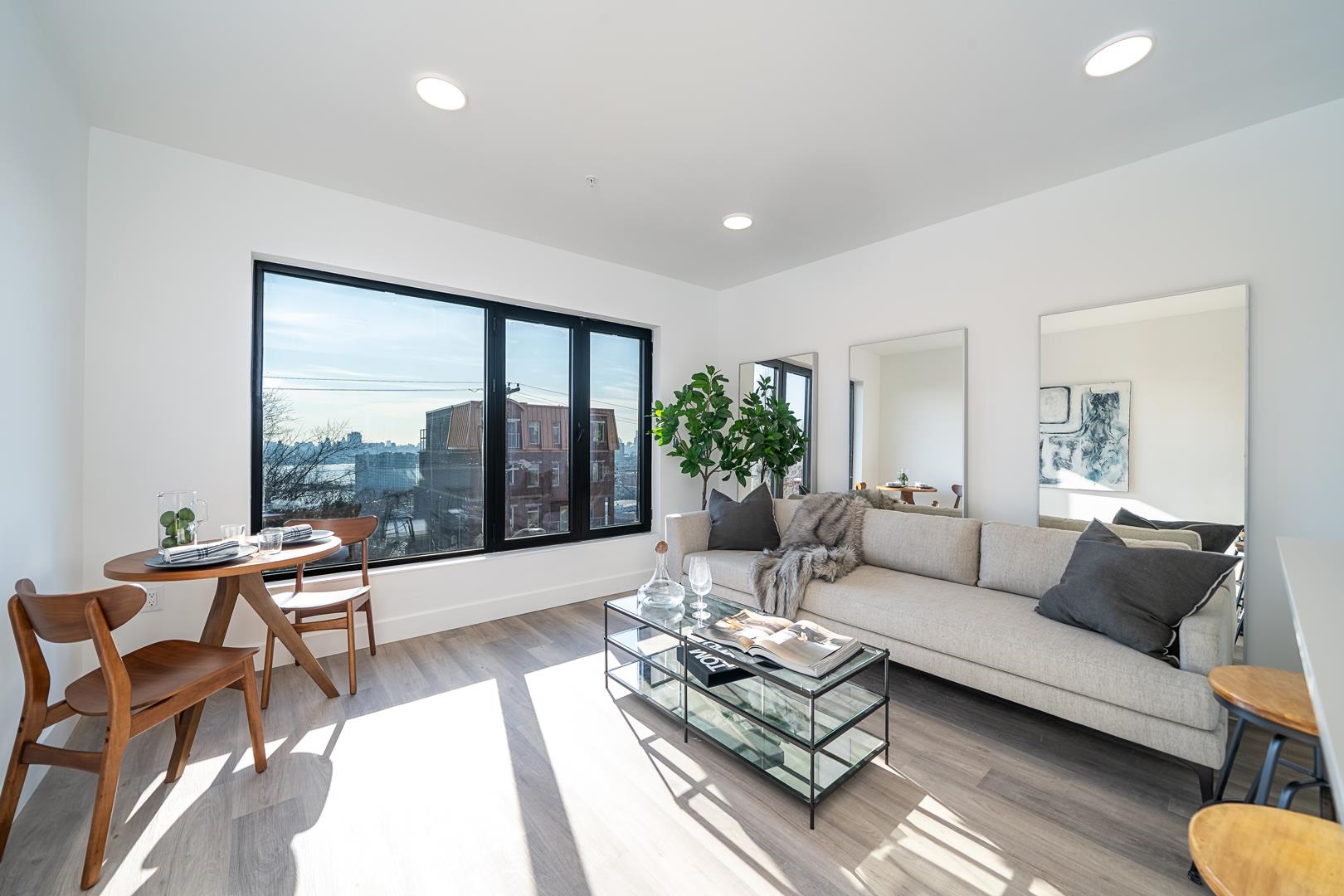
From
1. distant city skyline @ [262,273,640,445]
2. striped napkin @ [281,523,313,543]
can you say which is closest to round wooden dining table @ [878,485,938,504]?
distant city skyline @ [262,273,640,445]

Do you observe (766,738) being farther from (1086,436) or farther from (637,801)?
(1086,436)

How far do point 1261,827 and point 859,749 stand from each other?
48.7 inches

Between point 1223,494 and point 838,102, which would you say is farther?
point 1223,494

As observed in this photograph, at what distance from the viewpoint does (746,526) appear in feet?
11.9

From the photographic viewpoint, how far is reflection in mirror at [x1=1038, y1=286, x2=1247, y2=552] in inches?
93.5

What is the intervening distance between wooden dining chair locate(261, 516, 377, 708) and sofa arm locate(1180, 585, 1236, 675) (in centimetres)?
336

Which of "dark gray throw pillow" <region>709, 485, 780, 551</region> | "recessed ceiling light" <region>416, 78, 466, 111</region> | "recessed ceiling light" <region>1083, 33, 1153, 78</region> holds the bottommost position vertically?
"dark gray throw pillow" <region>709, 485, 780, 551</region>

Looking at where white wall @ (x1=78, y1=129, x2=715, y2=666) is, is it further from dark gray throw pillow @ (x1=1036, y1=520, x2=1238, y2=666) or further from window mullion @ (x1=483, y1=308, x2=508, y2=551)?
dark gray throw pillow @ (x1=1036, y1=520, x2=1238, y2=666)

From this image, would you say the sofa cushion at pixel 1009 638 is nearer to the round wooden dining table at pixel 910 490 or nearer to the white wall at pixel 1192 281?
the round wooden dining table at pixel 910 490

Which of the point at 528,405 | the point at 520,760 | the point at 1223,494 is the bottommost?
the point at 520,760

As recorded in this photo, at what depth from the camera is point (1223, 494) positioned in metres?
2.37

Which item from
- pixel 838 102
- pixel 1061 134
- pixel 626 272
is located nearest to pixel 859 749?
pixel 838 102

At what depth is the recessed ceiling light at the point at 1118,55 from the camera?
1.84 meters

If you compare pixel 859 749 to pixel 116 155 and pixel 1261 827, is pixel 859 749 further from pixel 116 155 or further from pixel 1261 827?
pixel 116 155
